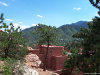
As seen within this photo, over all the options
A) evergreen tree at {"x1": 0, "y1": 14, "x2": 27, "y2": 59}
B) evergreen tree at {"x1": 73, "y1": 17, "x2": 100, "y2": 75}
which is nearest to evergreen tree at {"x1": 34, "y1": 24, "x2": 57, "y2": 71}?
evergreen tree at {"x1": 0, "y1": 14, "x2": 27, "y2": 59}

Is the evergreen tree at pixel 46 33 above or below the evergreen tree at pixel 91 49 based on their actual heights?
above

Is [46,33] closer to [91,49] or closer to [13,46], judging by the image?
[13,46]

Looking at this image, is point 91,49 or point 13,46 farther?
point 13,46

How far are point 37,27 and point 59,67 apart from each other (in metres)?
8.66

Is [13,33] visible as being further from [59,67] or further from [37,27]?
[59,67]

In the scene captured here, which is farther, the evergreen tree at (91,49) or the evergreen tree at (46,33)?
the evergreen tree at (46,33)

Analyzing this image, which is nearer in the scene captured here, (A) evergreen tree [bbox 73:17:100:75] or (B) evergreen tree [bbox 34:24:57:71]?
(A) evergreen tree [bbox 73:17:100:75]

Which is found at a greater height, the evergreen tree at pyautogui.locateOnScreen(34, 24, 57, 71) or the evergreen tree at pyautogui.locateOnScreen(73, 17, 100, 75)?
the evergreen tree at pyautogui.locateOnScreen(34, 24, 57, 71)

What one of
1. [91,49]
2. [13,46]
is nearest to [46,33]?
[13,46]

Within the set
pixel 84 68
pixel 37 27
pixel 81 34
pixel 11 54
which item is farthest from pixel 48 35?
pixel 84 68

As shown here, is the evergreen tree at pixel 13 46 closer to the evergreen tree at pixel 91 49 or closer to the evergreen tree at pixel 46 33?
the evergreen tree at pixel 46 33

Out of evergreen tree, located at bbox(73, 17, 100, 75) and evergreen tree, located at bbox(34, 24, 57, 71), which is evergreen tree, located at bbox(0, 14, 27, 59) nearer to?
evergreen tree, located at bbox(34, 24, 57, 71)

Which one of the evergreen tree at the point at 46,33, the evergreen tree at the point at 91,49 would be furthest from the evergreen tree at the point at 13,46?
the evergreen tree at the point at 91,49

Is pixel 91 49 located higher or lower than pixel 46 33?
lower
